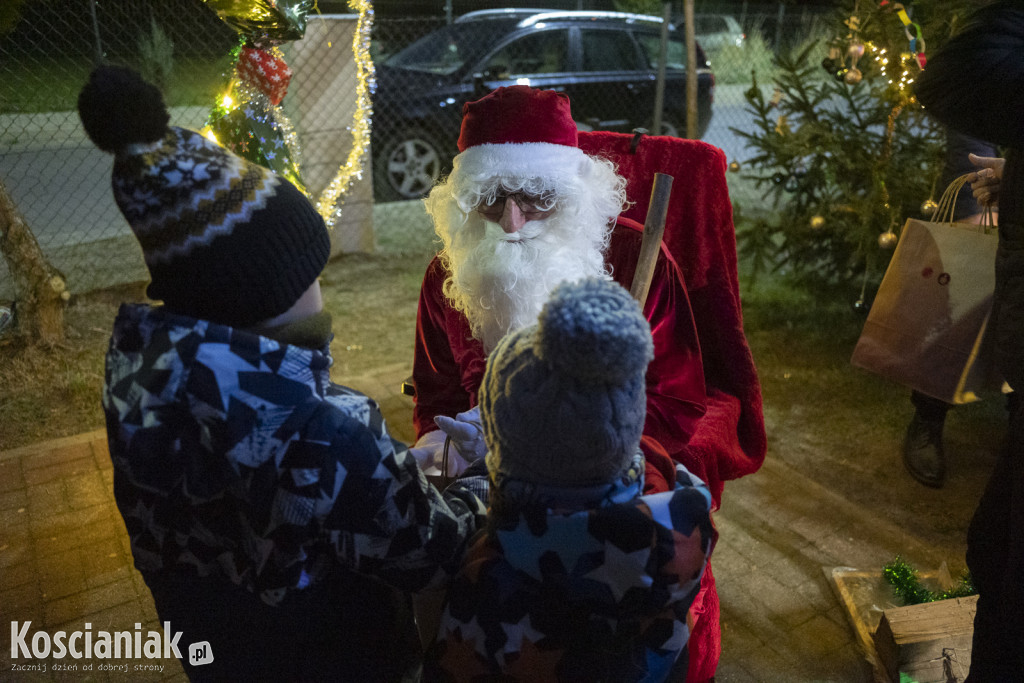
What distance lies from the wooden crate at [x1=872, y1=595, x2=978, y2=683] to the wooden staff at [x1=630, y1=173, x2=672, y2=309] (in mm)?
1483

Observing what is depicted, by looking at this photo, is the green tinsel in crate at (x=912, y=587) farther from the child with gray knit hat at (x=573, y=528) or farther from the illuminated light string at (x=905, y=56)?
the illuminated light string at (x=905, y=56)

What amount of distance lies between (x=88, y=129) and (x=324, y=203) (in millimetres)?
3654

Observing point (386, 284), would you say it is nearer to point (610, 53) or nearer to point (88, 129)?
point (610, 53)

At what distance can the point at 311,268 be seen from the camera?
122cm

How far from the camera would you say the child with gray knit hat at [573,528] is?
1.10 m

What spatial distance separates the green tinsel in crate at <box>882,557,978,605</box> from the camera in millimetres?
2598

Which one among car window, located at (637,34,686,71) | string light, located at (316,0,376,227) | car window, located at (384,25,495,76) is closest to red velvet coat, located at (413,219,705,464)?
string light, located at (316,0,376,227)

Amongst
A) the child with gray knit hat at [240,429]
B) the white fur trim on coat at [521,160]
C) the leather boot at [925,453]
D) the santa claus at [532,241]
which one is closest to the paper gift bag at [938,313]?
the leather boot at [925,453]

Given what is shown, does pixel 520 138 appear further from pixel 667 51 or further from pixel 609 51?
pixel 667 51

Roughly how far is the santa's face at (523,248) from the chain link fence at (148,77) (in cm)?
251

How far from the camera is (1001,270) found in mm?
1970

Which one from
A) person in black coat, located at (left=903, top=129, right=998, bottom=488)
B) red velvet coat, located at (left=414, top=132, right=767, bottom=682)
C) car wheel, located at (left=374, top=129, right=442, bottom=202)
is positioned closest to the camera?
red velvet coat, located at (left=414, top=132, right=767, bottom=682)

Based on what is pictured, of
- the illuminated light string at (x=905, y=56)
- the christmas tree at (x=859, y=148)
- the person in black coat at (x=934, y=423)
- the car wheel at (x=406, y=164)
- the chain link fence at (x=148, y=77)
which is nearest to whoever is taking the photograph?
the person in black coat at (x=934, y=423)

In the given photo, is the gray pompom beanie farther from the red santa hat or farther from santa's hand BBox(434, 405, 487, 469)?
the red santa hat
